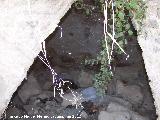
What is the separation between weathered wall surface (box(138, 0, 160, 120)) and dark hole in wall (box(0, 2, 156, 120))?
1.08 m

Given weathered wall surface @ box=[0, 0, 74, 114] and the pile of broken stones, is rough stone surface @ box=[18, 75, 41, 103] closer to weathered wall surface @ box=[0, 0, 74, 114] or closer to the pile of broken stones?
the pile of broken stones

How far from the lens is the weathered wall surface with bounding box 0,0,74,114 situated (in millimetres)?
2922

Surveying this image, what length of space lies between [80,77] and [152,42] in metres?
1.82

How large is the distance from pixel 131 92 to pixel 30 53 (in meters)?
1.90

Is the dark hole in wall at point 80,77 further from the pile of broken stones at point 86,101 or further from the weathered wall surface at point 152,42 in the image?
the weathered wall surface at point 152,42

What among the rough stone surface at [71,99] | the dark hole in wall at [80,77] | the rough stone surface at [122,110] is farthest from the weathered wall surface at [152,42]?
the rough stone surface at [71,99]

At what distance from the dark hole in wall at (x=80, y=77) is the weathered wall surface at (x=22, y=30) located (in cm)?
104

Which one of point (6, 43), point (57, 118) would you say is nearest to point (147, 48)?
point (6, 43)

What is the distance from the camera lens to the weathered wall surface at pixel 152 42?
290 centimetres

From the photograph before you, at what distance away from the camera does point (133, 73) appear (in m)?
4.73

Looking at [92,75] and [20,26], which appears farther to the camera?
[92,75]

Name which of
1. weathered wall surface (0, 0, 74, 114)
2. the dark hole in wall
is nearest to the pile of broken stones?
the dark hole in wall

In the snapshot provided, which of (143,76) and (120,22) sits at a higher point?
(120,22)

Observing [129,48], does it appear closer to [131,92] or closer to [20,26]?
[131,92]
